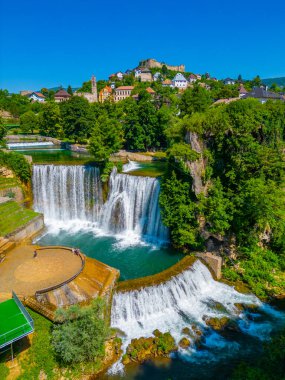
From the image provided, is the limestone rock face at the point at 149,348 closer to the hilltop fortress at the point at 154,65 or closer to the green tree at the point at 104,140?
the green tree at the point at 104,140

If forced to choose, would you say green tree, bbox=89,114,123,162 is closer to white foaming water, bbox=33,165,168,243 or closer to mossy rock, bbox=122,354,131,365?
white foaming water, bbox=33,165,168,243

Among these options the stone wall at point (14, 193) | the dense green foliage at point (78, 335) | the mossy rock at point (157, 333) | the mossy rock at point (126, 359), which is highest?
the stone wall at point (14, 193)

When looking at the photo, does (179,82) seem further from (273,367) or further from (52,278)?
(273,367)

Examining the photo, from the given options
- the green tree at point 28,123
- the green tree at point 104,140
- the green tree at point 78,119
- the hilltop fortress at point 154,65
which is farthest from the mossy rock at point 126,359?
the hilltop fortress at point 154,65

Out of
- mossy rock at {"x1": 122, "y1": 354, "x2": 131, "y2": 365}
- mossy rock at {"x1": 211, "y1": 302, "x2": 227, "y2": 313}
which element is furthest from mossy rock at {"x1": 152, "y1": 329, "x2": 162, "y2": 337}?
mossy rock at {"x1": 211, "y1": 302, "x2": 227, "y2": 313}

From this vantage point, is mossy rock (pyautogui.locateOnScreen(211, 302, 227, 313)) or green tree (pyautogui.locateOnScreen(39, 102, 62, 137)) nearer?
mossy rock (pyautogui.locateOnScreen(211, 302, 227, 313))

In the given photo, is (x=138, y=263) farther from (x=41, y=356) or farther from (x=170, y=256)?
(x=41, y=356)
